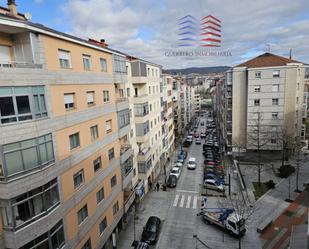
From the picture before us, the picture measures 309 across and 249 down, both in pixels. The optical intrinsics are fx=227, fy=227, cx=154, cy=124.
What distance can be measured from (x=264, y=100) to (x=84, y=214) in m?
37.8

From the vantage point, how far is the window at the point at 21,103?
10336 millimetres

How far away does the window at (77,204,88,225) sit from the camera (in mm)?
15887

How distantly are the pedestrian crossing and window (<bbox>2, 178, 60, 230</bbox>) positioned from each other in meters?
20.2

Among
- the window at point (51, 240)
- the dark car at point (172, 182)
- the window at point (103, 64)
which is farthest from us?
the dark car at point (172, 182)

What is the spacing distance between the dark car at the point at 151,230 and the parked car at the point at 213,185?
1256 centimetres

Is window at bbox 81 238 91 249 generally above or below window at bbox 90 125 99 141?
below

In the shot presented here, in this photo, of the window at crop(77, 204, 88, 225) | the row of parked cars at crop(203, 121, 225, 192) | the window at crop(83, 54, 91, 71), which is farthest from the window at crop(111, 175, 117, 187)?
the row of parked cars at crop(203, 121, 225, 192)

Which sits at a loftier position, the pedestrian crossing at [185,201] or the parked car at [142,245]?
the parked car at [142,245]

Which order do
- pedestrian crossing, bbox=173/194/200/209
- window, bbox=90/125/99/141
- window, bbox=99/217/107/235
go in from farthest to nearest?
pedestrian crossing, bbox=173/194/200/209 < window, bbox=99/217/107/235 < window, bbox=90/125/99/141

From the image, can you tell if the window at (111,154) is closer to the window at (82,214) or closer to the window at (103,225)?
the window at (82,214)

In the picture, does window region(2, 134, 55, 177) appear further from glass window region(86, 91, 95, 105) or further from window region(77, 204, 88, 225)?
window region(77, 204, 88, 225)

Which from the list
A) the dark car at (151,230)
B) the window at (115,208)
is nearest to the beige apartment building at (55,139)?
the window at (115,208)

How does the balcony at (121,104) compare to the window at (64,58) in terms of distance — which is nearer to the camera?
the window at (64,58)

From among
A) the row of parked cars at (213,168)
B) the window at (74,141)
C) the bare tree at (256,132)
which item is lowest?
the row of parked cars at (213,168)
